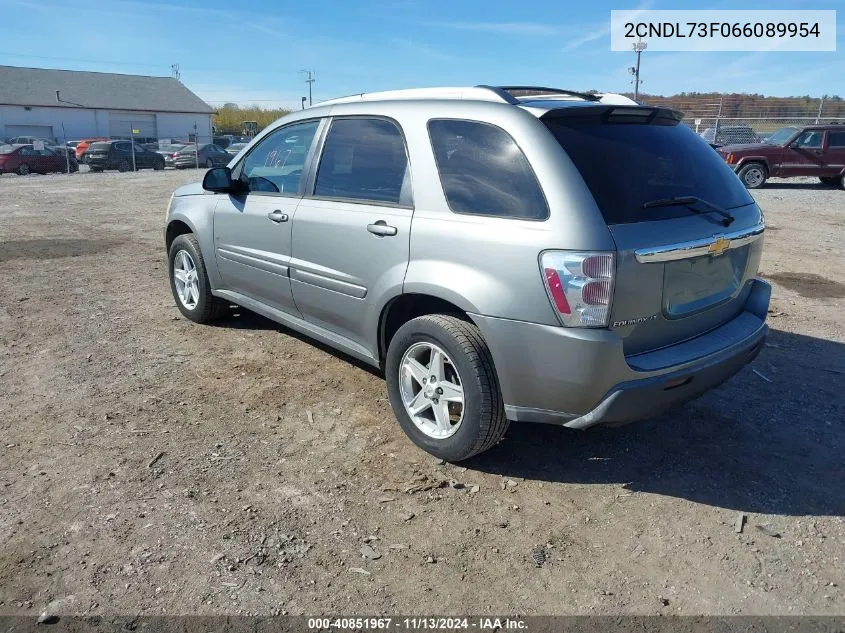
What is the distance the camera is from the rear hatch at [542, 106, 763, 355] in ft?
9.45

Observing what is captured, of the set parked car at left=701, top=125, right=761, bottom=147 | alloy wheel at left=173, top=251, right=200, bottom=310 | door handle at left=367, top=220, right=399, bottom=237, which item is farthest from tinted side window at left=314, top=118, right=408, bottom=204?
parked car at left=701, top=125, right=761, bottom=147

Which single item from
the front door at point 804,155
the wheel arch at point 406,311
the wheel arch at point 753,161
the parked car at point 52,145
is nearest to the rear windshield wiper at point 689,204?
the wheel arch at point 406,311

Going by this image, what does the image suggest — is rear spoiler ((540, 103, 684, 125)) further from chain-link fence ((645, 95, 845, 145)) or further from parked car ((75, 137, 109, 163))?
parked car ((75, 137, 109, 163))

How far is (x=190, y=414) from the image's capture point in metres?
4.02

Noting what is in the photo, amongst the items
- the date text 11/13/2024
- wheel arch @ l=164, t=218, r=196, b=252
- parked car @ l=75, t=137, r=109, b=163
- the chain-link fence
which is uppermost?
the chain-link fence

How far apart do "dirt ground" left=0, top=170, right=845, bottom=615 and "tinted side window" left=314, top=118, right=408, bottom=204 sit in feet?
4.43

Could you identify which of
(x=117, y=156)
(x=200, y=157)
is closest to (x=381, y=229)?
(x=117, y=156)

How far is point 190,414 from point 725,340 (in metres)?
3.10

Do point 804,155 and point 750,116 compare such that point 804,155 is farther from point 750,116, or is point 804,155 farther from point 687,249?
point 687,249

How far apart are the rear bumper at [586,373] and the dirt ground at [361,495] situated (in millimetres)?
499

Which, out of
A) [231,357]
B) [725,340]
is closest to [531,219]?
[725,340]

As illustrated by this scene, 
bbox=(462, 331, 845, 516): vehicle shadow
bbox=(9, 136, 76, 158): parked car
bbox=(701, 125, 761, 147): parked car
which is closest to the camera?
bbox=(462, 331, 845, 516): vehicle shadow

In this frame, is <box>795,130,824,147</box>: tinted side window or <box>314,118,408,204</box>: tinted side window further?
<box>795,130,824,147</box>: tinted side window

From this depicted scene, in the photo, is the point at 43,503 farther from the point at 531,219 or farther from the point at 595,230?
the point at 595,230
